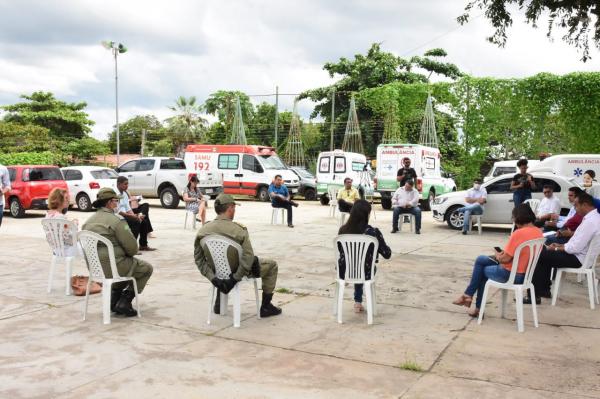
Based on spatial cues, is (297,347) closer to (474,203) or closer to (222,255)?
(222,255)

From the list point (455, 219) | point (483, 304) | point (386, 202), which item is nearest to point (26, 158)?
point (386, 202)

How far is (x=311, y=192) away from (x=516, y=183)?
1345cm

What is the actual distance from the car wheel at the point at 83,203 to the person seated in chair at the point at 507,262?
48.0 ft

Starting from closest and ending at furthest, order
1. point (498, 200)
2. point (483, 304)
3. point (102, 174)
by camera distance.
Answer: point (483, 304)
point (498, 200)
point (102, 174)

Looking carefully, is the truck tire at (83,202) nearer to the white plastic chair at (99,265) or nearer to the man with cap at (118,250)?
the man with cap at (118,250)

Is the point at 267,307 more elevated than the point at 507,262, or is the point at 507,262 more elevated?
the point at 507,262

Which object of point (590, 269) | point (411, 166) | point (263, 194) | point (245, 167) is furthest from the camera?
point (245, 167)

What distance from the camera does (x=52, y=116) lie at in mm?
42156

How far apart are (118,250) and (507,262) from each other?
3656mm

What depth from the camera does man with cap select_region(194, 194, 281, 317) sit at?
508 centimetres

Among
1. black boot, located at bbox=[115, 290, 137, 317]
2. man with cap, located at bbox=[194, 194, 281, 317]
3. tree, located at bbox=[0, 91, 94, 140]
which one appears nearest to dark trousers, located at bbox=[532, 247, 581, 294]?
man with cap, located at bbox=[194, 194, 281, 317]

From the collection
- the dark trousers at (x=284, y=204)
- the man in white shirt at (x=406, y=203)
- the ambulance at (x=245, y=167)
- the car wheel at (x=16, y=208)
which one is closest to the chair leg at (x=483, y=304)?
the man in white shirt at (x=406, y=203)

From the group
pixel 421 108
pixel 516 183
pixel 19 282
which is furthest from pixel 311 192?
pixel 19 282

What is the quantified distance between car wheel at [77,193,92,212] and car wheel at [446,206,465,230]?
11052 mm
